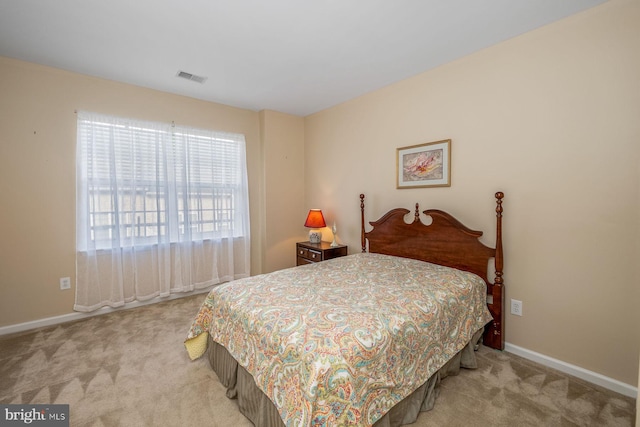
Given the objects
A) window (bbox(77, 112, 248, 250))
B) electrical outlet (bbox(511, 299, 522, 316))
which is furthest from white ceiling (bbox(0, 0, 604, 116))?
electrical outlet (bbox(511, 299, 522, 316))

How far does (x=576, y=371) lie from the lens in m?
1.93

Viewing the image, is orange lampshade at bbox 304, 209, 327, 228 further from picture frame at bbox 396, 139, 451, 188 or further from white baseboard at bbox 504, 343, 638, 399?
white baseboard at bbox 504, 343, 638, 399

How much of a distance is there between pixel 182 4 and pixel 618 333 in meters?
3.57

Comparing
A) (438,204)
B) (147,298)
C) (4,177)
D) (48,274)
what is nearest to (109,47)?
(4,177)

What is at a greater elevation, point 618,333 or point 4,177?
point 4,177

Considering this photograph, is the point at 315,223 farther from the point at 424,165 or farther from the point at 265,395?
the point at 265,395

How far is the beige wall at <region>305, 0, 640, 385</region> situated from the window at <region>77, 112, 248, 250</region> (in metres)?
2.52

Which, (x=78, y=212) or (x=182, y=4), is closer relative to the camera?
(x=182, y=4)

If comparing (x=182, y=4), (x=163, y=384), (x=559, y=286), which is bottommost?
(x=163, y=384)

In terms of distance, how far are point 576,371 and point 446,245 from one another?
119cm

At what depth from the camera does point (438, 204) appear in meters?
2.68

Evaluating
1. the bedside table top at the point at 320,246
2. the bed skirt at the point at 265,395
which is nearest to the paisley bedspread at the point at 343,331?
the bed skirt at the point at 265,395

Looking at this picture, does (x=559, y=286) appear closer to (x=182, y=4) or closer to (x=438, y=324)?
(x=438, y=324)

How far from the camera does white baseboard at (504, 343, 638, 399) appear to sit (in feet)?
5.72
